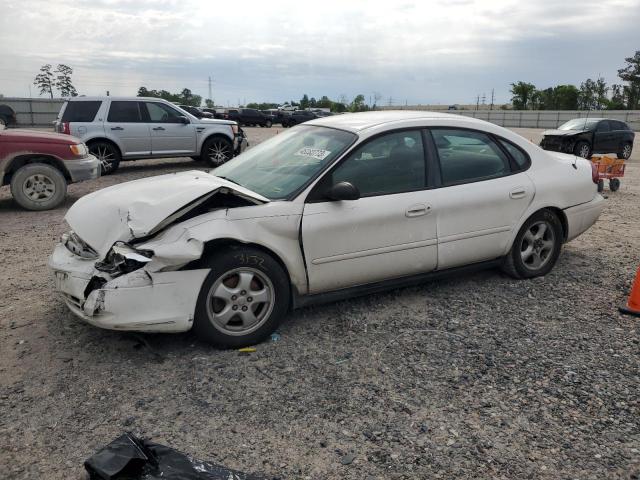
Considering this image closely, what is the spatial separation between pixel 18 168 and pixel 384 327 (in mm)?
6927

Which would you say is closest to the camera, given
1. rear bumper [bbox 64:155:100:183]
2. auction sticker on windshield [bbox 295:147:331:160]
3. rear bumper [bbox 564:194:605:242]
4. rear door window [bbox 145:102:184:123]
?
auction sticker on windshield [bbox 295:147:331:160]

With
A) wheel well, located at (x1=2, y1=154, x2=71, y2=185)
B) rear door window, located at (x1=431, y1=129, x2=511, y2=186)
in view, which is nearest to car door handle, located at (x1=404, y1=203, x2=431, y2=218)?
rear door window, located at (x1=431, y1=129, x2=511, y2=186)

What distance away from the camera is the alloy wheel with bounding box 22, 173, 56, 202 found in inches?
331

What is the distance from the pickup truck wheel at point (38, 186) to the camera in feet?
27.2

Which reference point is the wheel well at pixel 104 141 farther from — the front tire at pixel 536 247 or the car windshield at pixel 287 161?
the front tire at pixel 536 247

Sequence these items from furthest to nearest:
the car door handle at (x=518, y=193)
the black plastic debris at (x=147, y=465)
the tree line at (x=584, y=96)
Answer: the tree line at (x=584, y=96) → the car door handle at (x=518, y=193) → the black plastic debris at (x=147, y=465)

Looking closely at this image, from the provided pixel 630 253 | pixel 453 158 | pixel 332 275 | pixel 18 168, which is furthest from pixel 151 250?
pixel 18 168

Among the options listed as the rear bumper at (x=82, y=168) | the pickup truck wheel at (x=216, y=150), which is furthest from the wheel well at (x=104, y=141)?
the rear bumper at (x=82, y=168)

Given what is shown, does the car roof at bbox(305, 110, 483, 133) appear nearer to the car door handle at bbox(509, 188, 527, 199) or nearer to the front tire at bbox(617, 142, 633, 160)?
the car door handle at bbox(509, 188, 527, 199)

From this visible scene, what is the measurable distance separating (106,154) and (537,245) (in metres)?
10.3

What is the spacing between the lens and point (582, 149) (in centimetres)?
1723

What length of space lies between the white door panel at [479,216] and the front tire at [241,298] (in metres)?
1.47

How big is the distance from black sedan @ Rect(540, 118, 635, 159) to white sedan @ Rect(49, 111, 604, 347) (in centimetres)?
1330

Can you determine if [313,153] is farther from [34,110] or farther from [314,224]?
[34,110]
